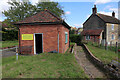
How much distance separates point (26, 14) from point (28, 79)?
33.6 meters

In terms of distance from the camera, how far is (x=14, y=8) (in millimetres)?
33375

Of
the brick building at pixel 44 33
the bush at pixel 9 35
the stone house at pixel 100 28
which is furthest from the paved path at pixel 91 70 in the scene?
the bush at pixel 9 35

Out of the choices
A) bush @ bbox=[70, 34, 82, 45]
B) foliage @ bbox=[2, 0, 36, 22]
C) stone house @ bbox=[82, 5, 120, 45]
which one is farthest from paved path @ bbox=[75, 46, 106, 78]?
foliage @ bbox=[2, 0, 36, 22]

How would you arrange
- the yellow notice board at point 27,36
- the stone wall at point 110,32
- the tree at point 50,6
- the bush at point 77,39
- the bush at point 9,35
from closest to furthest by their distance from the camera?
the yellow notice board at point 27,36
the stone wall at point 110,32
the bush at point 9,35
the bush at point 77,39
the tree at point 50,6

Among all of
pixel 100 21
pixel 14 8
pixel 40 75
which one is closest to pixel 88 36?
pixel 100 21

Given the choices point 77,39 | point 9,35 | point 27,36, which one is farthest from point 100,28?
point 9,35

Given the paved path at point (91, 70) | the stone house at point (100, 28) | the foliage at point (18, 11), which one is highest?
the foliage at point (18, 11)

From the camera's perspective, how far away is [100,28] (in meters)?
28.0

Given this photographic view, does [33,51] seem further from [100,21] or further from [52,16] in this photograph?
[100,21]

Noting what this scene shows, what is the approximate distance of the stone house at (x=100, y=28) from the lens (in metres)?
26.5

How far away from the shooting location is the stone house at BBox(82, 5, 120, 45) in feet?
87.0

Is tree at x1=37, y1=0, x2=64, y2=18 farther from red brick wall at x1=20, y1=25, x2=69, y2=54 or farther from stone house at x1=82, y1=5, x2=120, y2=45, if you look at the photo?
red brick wall at x1=20, y1=25, x2=69, y2=54

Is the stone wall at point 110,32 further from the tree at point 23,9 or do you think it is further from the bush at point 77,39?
the tree at point 23,9

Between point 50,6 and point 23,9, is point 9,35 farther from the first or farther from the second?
point 50,6
